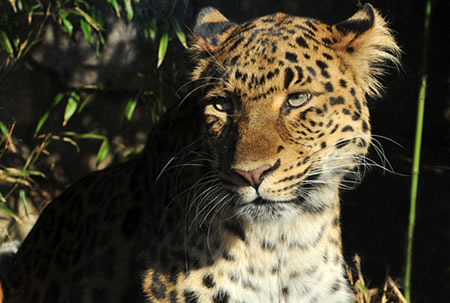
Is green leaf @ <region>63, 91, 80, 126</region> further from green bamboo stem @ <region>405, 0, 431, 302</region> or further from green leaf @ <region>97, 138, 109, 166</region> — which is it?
green bamboo stem @ <region>405, 0, 431, 302</region>

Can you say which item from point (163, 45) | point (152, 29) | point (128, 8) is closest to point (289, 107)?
point (163, 45)

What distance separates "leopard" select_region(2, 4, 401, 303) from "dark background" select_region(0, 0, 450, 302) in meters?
Answer: 1.35

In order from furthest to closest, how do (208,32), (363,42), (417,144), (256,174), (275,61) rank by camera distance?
(417,144)
(208,32)
(363,42)
(275,61)
(256,174)

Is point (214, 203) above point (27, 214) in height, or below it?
above

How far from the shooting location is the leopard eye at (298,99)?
10.7 ft

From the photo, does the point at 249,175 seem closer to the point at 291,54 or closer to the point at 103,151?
the point at 291,54

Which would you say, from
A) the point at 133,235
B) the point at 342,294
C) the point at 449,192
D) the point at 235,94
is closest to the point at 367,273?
the point at 449,192

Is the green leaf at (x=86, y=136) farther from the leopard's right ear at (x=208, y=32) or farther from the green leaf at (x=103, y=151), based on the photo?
the leopard's right ear at (x=208, y=32)

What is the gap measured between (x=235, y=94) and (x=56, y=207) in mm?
1697

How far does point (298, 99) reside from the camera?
326cm

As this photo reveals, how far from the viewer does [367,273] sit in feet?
18.0

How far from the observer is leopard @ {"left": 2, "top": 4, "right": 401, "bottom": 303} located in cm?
322

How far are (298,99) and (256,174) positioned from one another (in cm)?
44

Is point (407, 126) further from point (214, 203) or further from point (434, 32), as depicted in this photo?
point (214, 203)
